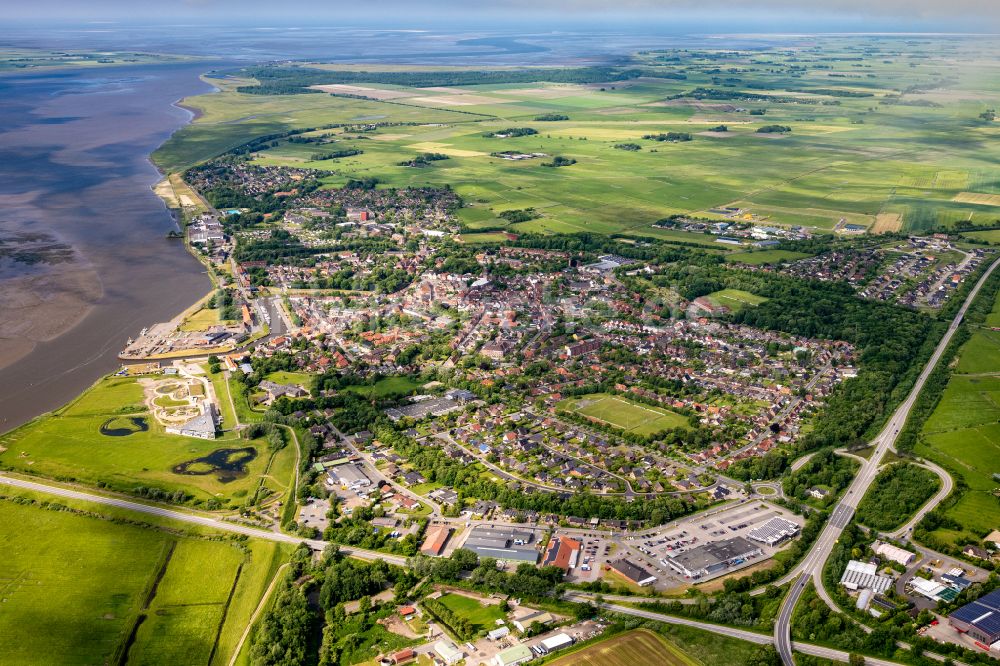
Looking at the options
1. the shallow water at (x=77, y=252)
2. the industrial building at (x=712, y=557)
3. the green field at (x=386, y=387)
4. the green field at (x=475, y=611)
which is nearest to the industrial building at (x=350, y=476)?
the green field at (x=386, y=387)

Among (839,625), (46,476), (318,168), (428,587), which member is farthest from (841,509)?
(318,168)

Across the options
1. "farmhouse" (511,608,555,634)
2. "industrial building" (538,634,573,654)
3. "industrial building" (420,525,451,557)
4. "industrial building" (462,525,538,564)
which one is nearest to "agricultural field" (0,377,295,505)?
"industrial building" (420,525,451,557)

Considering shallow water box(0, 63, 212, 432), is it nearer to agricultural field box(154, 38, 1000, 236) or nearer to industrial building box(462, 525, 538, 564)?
agricultural field box(154, 38, 1000, 236)

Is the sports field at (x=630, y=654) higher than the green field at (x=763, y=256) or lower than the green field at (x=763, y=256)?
lower

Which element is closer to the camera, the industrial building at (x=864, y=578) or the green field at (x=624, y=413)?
the industrial building at (x=864, y=578)

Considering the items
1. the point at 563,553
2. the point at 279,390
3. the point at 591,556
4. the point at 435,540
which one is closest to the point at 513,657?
the point at 563,553

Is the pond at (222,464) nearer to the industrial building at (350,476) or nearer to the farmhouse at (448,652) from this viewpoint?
the industrial building at (350,476)

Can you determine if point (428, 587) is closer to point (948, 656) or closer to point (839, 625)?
point (839, 625)
